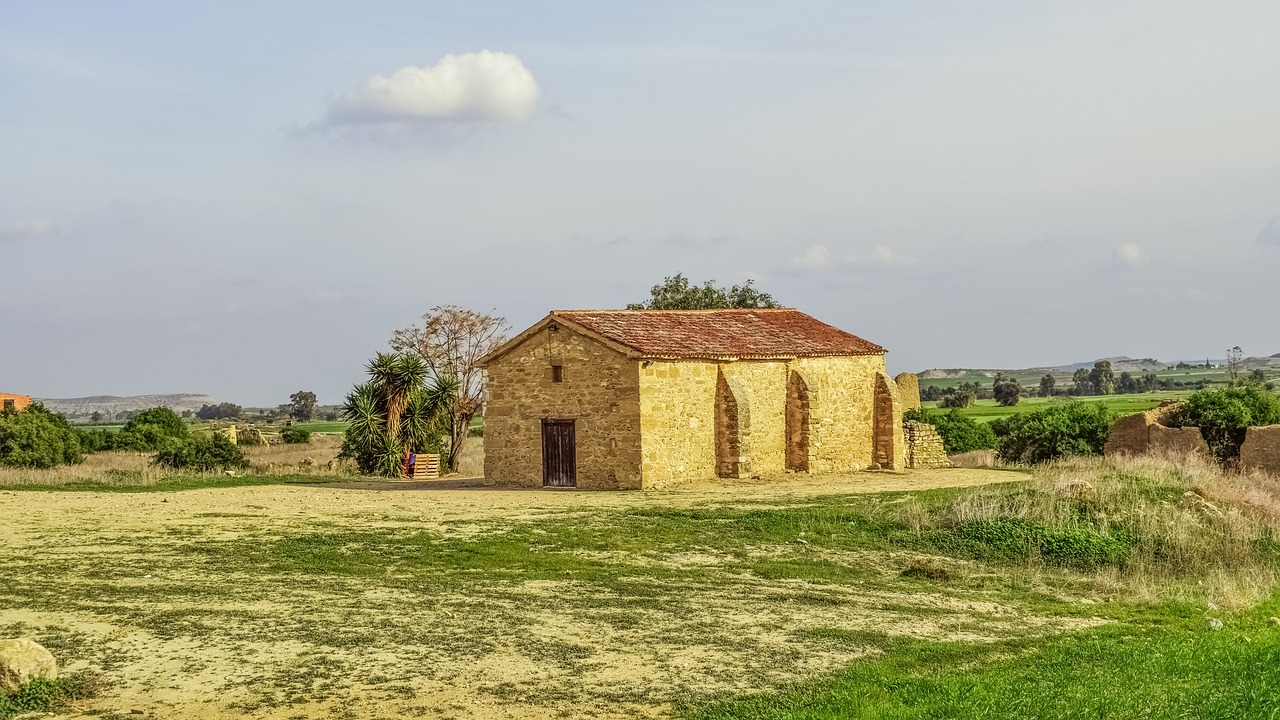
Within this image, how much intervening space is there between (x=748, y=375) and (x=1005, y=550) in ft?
36.8

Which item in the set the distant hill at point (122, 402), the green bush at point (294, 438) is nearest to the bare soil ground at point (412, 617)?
the green bush at point (294, 438)

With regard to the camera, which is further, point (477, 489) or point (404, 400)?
point (404, 400)

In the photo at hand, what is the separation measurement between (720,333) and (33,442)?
21602 mm

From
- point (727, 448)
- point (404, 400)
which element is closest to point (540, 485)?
point (727, 448)

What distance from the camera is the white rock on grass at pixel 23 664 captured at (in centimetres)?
933

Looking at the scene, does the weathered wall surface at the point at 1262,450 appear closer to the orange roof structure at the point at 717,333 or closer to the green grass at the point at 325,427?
the orange roof structure at the point at 717,333

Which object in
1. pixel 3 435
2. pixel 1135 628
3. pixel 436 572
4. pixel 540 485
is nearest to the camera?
pixel 1135 628

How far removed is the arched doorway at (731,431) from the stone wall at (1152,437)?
10.1 meters

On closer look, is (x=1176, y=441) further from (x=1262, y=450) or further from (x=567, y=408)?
(x=567, y=408)

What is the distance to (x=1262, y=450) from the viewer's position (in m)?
26.2

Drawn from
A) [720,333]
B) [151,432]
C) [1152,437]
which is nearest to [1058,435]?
[1152,437]

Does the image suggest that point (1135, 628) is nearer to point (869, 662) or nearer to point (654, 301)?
point (869, 662)

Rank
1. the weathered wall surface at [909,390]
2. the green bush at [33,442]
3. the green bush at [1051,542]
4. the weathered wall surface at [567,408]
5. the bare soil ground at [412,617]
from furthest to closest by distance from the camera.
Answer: the weathered wall surface at [909,390] < the green bush at [33,442] < the weathered wall surface at [567,408] < the green bush at [1051,542] < the bare soil ground at [412,617]

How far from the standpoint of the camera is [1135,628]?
503 inches
